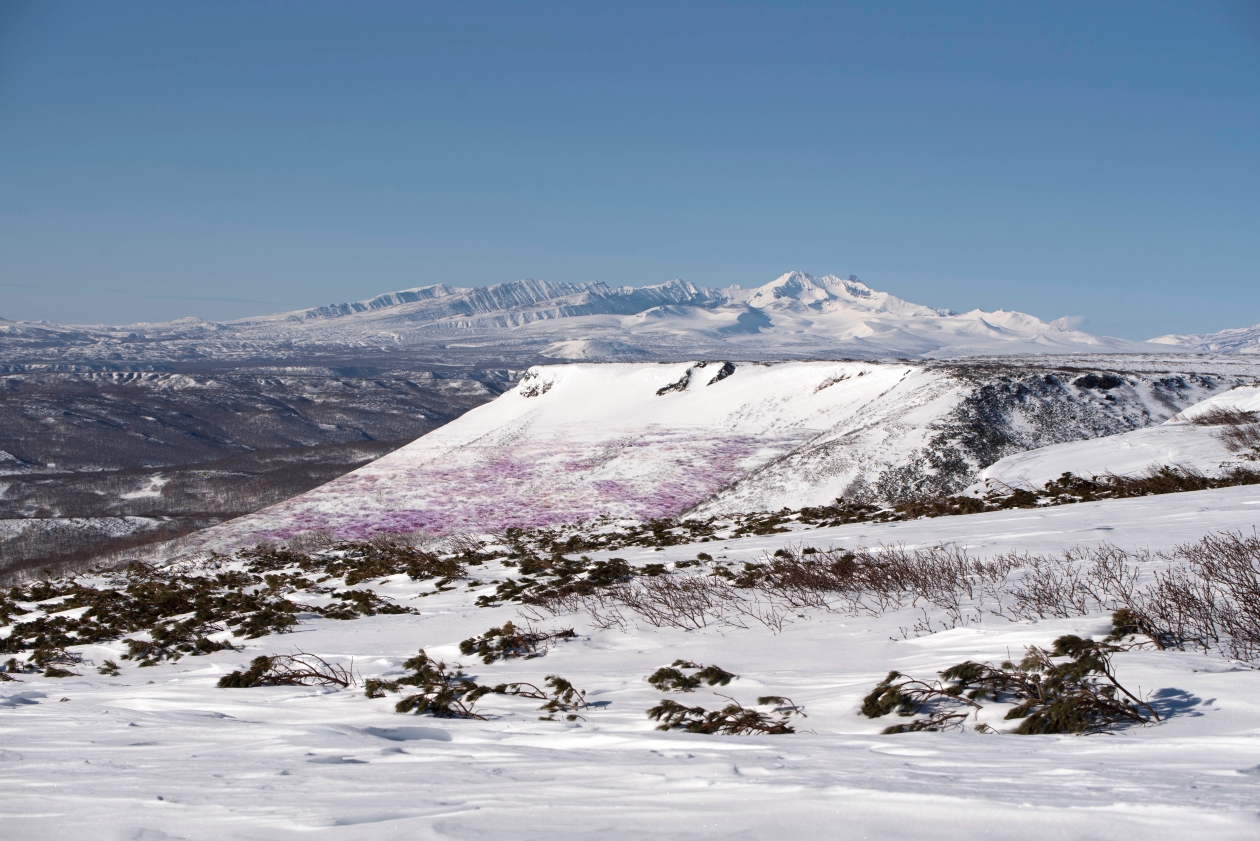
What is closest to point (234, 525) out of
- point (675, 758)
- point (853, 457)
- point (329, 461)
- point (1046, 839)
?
point (853, 457)

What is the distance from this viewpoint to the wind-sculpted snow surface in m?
26.0

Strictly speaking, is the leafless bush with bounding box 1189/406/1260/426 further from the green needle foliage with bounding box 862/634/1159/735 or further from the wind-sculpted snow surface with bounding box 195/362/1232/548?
the green needle foliage with bounding box 862/634/1159/735

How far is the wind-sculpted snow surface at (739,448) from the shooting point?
26.0 metres

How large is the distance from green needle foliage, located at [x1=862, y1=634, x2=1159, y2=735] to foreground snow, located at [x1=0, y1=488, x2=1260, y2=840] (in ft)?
0.60

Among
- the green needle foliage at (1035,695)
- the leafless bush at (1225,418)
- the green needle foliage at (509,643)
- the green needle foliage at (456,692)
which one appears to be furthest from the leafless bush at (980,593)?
the leafless bush at (1225,418)

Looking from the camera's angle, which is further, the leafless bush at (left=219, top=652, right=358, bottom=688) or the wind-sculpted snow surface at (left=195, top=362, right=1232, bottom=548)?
the wind-sculpted snow surface at (left=195, top=362, right=1232, bottom=548)

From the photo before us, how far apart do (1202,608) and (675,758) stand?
14.8ft

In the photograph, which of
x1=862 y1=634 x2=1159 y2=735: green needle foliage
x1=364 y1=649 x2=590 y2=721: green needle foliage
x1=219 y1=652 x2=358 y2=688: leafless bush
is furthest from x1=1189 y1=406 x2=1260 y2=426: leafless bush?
x1=219 y1=652 x2=358 y2=688: leafless bush

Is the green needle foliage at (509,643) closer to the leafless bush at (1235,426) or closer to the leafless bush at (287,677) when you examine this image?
the leafless bush at (287,677)

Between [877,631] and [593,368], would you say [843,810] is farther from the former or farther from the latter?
[593,368]

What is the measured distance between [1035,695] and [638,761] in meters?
2.60

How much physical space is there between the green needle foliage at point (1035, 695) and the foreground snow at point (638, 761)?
7.2 inches

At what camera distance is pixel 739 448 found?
34.7 m

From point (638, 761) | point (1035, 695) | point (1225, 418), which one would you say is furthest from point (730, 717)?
point (1225, 418)
